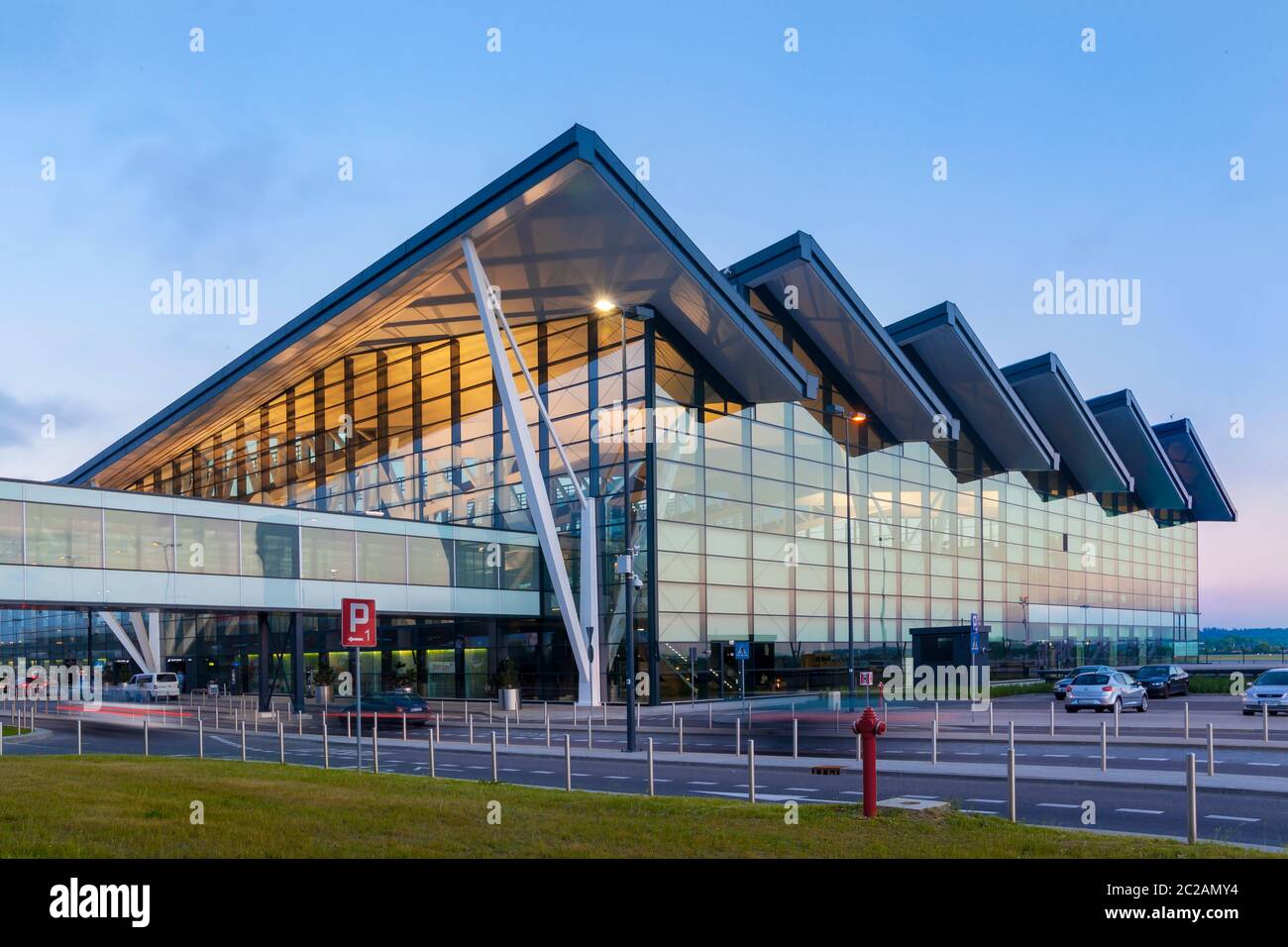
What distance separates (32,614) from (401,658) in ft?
133

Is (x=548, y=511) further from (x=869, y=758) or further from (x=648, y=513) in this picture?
(x=869, y=758)

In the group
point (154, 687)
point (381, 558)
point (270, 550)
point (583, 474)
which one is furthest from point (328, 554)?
point (154, 687)

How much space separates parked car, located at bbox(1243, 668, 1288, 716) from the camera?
34406 mm

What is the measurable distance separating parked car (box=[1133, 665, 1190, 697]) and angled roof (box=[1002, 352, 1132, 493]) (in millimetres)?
14158

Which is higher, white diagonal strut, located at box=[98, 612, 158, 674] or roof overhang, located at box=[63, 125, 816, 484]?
roof overhang, located at box=[63, 125, 816, 484]

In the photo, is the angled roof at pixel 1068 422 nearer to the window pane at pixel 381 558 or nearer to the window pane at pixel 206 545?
the window pane at pixel 381 558

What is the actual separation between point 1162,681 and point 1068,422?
640 inches

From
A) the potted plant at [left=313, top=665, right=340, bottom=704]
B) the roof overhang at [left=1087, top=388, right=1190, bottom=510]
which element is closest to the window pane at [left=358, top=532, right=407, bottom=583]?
the potted plant at [left=313, top=665, right=340, bottom=704]

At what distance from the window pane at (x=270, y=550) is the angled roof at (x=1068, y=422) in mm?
34666

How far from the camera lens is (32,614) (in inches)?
3127

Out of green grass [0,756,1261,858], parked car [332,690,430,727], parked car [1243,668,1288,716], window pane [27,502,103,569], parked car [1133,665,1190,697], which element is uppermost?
window pane [27,502,103,569]

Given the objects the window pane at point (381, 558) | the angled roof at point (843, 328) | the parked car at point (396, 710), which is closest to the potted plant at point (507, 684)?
the window pane at point (381, 558)

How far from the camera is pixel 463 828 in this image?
10734mm

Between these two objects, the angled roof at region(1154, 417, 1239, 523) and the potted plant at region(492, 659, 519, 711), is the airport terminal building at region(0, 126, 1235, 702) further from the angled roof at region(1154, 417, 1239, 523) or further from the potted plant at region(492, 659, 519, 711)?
the angled roof at region(1154, 417, 1239, 523)
